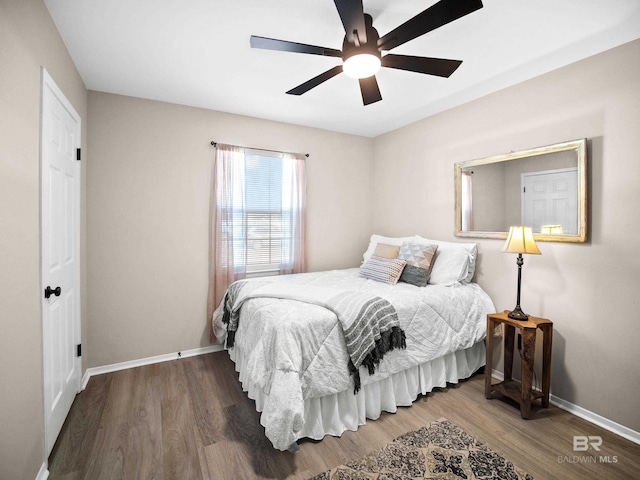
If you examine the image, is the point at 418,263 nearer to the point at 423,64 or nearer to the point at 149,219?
the point at 423,64

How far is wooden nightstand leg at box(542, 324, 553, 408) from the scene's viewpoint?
89.1 inches

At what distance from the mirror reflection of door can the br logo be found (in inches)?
55.3

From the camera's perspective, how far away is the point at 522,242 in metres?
2.30

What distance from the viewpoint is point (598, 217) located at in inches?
86.7

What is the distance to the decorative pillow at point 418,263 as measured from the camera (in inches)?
116

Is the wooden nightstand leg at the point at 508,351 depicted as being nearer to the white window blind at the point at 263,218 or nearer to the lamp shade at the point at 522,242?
the lamp shade at the point at 522,242

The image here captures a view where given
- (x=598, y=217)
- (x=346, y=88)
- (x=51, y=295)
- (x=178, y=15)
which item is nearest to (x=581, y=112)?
(x=598, y=217)

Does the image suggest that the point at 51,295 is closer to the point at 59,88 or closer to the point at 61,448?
the point at 61,448

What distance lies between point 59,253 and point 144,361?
1.52 m

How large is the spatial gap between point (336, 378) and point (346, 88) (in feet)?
8.14

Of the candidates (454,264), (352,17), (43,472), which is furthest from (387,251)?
(43,472)

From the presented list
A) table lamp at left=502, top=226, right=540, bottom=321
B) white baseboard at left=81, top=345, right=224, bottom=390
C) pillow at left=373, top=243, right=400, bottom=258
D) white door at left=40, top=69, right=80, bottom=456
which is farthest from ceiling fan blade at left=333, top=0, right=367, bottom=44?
white baseboard at left=81, top=345, right=224, bottom=390

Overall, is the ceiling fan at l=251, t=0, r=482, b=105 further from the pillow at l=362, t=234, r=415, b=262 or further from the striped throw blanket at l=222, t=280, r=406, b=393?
the pillow at l=362, t=234, r=415, b=262

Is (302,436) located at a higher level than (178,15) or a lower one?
lower
